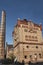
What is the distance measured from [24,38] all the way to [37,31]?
5.89 m

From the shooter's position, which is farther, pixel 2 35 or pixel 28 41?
pixel 2 35

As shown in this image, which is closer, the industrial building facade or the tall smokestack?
the tall smokestack

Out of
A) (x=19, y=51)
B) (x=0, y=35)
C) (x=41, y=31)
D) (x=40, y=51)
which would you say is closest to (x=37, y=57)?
(x=40, y=51)

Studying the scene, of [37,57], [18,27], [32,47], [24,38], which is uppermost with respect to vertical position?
[18,27]

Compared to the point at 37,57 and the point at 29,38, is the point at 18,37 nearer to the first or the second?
the point at 29,38

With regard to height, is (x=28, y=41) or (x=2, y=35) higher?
(x=2, y=35)

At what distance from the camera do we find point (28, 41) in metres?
51.7

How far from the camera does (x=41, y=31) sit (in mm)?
54500

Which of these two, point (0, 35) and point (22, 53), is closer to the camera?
point (22, 53)

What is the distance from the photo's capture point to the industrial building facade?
163ft

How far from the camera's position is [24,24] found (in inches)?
2074

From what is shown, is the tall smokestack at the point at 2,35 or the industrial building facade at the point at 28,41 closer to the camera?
the tall smokestack at the point at 2,35

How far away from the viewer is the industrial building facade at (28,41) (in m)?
49.6

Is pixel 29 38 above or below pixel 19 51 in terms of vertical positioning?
above
